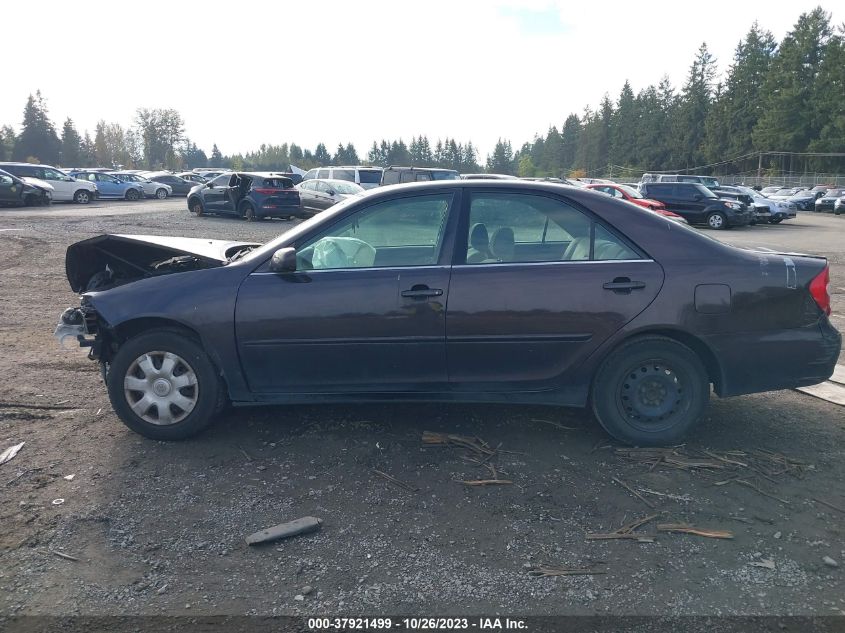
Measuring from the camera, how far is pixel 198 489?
12.8 feet

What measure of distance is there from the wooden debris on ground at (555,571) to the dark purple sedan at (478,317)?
4.71ft

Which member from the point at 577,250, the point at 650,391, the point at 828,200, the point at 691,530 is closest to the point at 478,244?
the point at 577,250

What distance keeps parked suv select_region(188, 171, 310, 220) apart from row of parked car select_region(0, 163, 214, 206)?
8.53m

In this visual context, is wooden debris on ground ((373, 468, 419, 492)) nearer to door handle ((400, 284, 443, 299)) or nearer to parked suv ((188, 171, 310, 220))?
door handle ((400, 284, 443, 299))

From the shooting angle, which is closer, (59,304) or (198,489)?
(198,489)

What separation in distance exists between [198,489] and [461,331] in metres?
1.84

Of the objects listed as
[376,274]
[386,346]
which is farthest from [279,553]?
[376,274]

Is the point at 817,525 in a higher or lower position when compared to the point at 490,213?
lower

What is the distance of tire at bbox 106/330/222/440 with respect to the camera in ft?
14.6

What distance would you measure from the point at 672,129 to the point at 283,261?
3815 inches

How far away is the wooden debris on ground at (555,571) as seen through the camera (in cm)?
309

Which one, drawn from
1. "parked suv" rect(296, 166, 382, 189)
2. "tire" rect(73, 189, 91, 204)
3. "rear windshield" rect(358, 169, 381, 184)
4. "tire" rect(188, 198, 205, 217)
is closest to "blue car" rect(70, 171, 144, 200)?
"tire" rect(73, 189, 91, 204)

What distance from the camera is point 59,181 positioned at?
3191 centimetres

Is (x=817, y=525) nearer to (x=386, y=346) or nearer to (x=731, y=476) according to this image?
(x=731, y=476)
